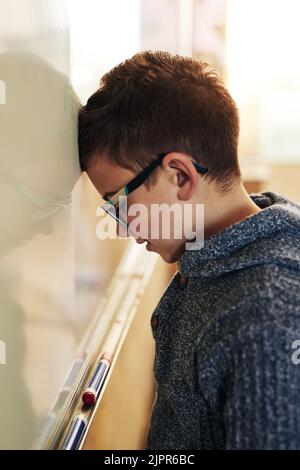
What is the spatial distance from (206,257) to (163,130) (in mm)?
163

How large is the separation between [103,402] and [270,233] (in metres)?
0.50

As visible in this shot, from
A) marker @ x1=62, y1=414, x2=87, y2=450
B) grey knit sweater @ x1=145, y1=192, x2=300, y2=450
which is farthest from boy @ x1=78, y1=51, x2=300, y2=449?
marker @ x1=62, y1=414, x2=87, y2=450

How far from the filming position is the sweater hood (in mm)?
616

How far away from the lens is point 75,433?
0.69 m

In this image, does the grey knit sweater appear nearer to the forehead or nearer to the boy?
the boy

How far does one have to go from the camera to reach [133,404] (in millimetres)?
1399

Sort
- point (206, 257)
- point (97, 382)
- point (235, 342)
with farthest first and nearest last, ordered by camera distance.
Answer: point (97, 382) < point (206, 257) < point (235, 342)

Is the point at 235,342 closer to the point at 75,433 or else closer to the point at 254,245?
the point at 254,245

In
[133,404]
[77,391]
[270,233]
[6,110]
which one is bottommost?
[133,404]

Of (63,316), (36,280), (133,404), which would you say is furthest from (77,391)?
(133,404)

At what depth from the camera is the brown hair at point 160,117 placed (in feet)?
2.24

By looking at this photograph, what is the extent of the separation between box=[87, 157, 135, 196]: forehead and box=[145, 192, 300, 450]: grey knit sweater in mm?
122

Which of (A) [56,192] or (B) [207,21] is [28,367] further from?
(B) [207,21]

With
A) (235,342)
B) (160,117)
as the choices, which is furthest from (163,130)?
(235,342)
